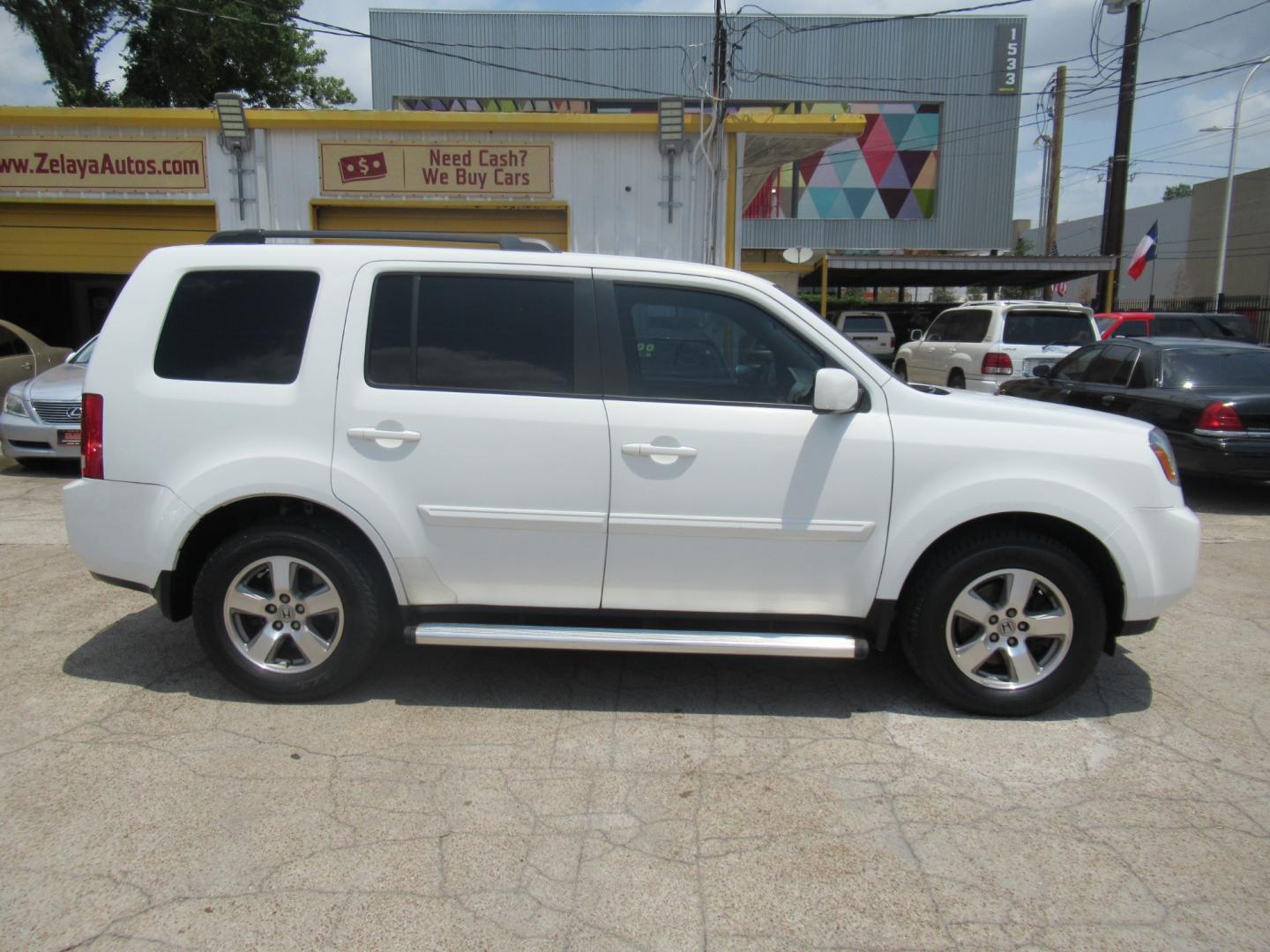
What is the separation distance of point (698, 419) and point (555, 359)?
0.64 m

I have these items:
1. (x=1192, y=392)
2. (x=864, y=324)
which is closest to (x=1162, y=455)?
(x=1192, y=392)

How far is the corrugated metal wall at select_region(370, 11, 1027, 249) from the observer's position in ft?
107

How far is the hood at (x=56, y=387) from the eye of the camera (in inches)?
355

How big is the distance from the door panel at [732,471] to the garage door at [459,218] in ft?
29.0

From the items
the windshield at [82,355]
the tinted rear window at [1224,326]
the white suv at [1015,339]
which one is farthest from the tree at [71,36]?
the tinted rear window at [1224,326]

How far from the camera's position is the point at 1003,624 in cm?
386

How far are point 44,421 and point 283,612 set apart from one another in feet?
22.1

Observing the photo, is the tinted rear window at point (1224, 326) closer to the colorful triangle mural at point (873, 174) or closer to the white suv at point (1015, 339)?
the white suv at point (1015, 339)

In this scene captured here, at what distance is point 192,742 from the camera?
3695 mm

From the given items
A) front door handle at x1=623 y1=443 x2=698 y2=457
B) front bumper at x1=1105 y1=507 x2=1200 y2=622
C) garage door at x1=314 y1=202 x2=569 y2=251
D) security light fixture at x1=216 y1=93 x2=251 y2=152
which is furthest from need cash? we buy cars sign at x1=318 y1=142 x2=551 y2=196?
front bumper at x1=1105 y1=507 x2=1200 y2=622

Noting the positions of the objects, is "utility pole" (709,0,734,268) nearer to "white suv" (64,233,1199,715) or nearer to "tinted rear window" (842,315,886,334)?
"white suv" (64,233,1199,715)

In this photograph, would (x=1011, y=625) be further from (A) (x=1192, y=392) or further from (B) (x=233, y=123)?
(B) (x=233, y=123)

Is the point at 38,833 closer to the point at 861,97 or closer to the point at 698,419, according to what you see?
the point at 698,419

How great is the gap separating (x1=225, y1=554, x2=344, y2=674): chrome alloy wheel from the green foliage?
945 inches
